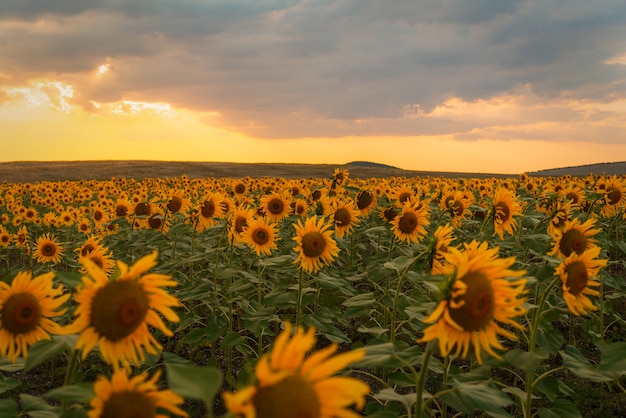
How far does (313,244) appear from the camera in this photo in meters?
5.65

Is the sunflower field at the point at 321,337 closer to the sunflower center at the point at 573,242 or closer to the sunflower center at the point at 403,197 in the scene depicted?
the sunflower center at the point at 573,242

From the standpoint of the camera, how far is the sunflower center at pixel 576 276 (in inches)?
138

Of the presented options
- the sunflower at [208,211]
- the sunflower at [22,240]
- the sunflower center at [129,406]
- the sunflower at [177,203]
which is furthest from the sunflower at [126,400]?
the sunflower at [22,240]

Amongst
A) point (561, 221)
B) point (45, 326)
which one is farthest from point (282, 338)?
point (561, 221)

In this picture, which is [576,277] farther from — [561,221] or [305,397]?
[561,221]

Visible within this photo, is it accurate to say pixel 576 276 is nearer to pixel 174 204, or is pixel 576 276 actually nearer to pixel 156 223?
pixel 174 204

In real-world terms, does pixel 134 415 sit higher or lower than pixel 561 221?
lower

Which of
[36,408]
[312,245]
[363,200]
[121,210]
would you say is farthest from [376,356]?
[121,210]

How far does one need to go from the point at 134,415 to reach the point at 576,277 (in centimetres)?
300

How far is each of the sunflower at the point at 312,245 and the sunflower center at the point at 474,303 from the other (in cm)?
321

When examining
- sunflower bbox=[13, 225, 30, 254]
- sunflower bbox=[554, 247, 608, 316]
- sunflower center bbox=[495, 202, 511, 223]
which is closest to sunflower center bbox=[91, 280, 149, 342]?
sunflower bbox=[554, 247, 608, 316]

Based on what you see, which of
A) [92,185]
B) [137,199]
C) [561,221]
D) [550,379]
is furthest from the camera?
[92,185]

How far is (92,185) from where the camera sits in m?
29.5

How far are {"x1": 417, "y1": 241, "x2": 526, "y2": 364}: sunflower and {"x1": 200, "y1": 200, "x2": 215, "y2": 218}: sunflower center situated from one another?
578cm
